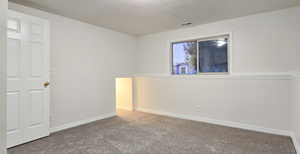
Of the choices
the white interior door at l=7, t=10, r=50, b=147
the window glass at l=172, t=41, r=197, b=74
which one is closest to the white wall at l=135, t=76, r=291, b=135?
the window glass at l=172, t=41, r=197, b=74

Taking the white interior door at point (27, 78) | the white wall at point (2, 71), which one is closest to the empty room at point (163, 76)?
the white interior door at point (27, 78)

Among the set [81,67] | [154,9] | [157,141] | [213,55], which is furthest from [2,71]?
[213,55]

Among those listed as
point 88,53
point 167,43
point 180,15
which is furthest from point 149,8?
point 88,53

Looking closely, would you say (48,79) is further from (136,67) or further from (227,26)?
(227,26)

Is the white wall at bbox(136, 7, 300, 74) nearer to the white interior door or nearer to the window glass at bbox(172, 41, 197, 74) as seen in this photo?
the window glass at bbox(172, 41, 197, 74)

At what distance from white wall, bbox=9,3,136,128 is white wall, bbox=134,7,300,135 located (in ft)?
4.47

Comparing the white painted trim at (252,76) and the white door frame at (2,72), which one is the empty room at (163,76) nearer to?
the white painted trim at (252,76)

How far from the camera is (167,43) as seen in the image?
4082mm

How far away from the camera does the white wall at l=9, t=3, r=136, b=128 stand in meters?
2.96

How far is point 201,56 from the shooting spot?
3723 mm

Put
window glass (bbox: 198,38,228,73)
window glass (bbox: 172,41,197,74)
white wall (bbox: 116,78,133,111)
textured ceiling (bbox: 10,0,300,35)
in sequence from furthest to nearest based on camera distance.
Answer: white wall (bbox: 116,78,133,111) → window glass (bbox: 172,41,197,74) → window glass (bbox: 198,38,228,73) → textured ceiling (bbox: 10,0,300,35)

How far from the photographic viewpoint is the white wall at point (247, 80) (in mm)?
2717

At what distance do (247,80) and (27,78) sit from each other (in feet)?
12.9

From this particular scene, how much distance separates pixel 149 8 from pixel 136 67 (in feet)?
7.41
